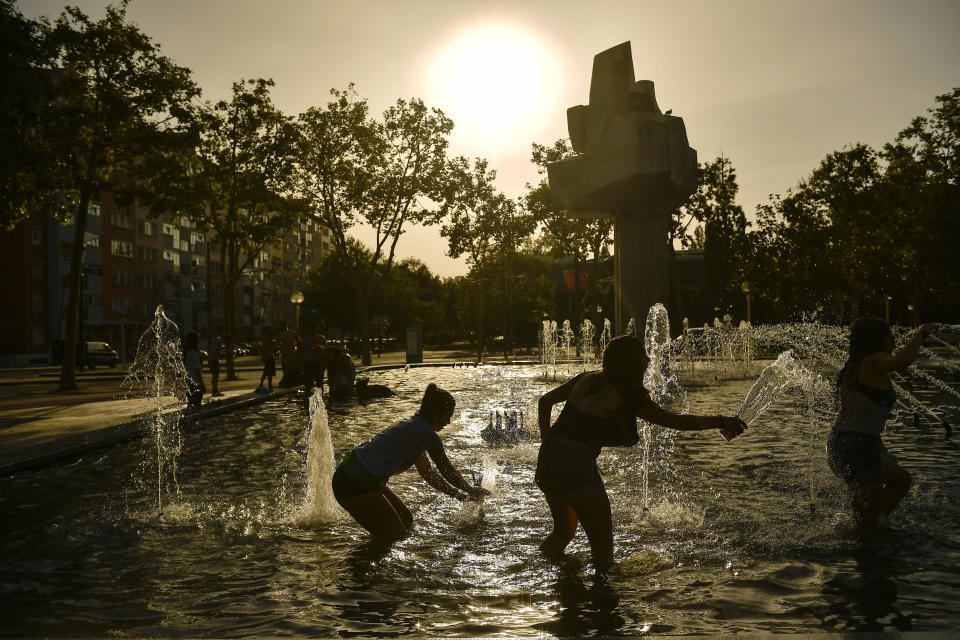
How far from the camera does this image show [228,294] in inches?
1206

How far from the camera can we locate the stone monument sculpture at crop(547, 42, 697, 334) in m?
18.3

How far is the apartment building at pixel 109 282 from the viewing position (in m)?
62.6

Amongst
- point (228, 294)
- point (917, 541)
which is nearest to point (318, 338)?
point (228, 294)

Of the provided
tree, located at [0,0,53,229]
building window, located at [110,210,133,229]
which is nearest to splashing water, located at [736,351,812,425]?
tree, located at [0,0,53,229]

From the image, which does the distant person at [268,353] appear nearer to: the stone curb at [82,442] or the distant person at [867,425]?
the stone curb at [82,442]

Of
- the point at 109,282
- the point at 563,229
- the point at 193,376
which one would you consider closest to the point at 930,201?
the point at 563,229

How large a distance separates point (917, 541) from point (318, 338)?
1694cm

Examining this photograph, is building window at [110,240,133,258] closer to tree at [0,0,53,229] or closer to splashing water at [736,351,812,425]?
tree at [0,0,53,229]

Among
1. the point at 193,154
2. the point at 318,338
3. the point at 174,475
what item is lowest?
the point at 174,475

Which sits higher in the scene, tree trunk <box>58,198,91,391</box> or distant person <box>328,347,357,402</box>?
tree trunk <box>58,198,91,391</box>

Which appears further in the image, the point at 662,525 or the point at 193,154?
the point at 193,154

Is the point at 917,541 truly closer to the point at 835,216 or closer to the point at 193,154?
the point at 193,154

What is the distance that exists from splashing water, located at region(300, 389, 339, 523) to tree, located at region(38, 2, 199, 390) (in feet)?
56.8

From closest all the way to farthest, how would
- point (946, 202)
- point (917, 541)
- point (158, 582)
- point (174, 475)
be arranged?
point (158, 582) < point (917, 541) < point (174, 475) < point (946, 202)
